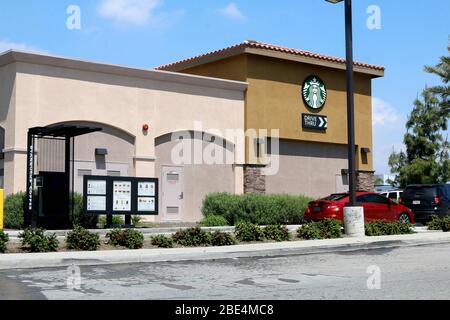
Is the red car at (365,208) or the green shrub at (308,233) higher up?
the red car at (365,208)

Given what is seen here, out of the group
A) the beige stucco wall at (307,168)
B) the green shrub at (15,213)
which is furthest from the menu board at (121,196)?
the beige stucco wall at (307,168)

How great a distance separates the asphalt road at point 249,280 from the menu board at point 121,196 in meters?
7.62

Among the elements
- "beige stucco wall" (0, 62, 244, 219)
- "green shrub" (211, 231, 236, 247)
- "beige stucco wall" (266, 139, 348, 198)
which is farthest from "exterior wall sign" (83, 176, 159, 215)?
"beige stucco wall" (266, 139, 348, 198)

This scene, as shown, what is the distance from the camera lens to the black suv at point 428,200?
25922mm

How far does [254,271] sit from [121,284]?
2.79 m

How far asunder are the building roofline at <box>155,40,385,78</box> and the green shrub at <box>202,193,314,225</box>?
6439 millimetres

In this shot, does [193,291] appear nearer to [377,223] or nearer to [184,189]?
[377,223]

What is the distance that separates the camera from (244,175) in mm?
27656

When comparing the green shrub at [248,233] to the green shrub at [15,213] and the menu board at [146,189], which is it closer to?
the menu board at [146,189]

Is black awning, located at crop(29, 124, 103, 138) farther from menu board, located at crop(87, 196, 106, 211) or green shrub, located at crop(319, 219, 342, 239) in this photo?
green shrub, located at crop(319, 219, 342, 239)

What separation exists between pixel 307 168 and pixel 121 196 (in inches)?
460
